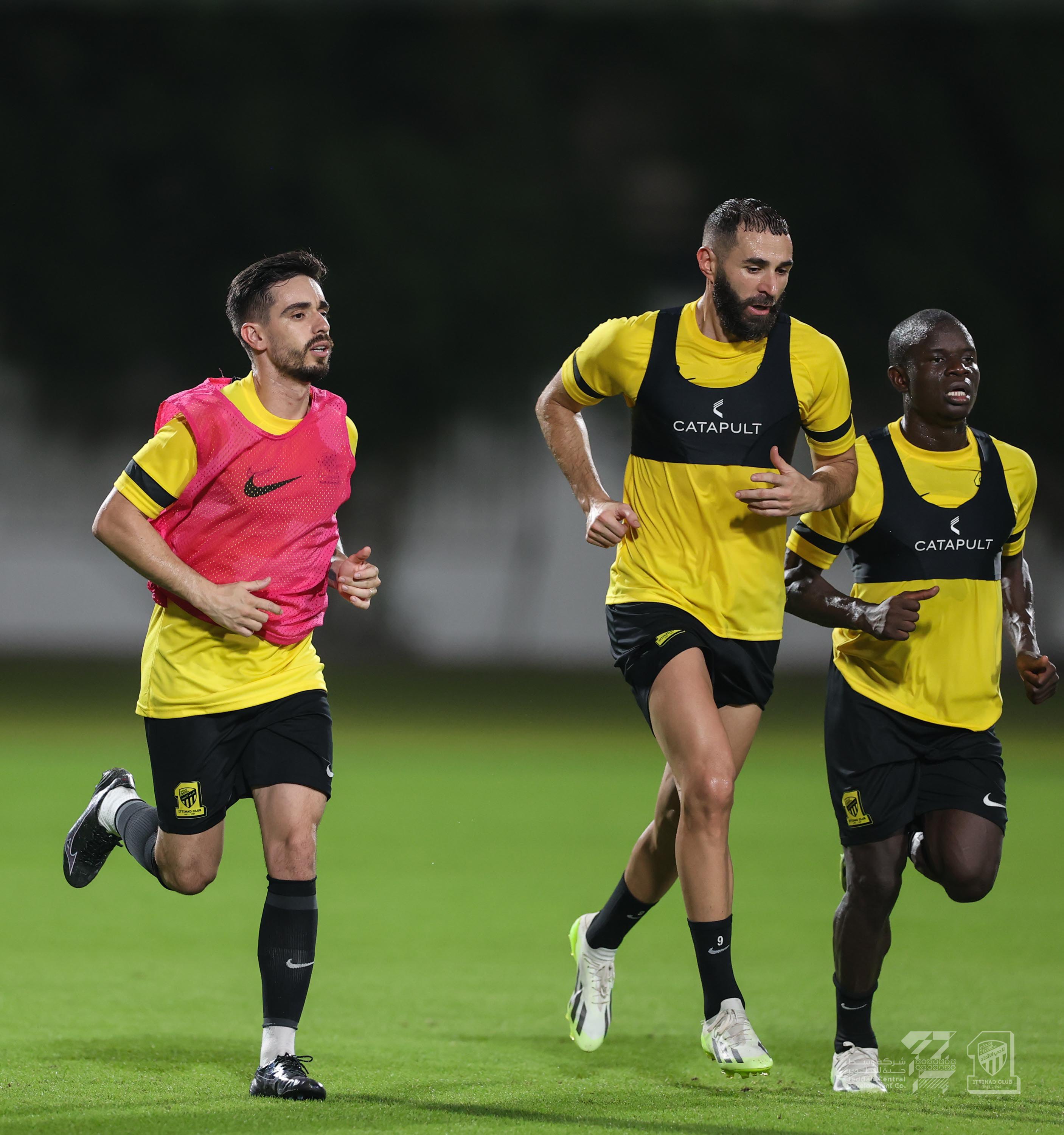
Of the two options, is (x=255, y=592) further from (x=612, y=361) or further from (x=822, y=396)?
(x=822, y=396)

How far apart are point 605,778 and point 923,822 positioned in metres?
9.37

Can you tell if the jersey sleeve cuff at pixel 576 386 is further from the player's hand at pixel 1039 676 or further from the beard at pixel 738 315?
the player's hand at pixel 1039 676

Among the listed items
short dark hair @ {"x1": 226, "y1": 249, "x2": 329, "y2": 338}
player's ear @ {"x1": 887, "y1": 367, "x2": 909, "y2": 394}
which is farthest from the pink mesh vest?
player's ear @ {"x1": 887, "y1": 367, "x2": 909, "y2": 394}

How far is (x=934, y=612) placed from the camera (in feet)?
18.4

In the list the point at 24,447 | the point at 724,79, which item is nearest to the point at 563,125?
the point at 724,79

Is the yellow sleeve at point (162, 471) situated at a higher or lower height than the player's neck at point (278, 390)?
lower

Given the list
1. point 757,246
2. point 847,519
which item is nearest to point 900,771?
point 847,519

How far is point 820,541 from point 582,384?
1.00 meters

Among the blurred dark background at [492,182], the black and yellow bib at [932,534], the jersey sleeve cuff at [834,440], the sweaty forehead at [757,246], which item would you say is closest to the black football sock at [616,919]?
the black and yellow bib at [932,534]

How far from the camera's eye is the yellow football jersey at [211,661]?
5.43 meters

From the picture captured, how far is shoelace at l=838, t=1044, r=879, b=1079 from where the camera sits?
538 centimetres

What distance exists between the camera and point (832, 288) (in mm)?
28875

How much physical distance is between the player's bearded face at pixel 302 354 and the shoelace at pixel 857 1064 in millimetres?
2839

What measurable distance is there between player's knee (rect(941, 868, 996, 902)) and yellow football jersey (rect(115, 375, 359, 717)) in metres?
2.17
